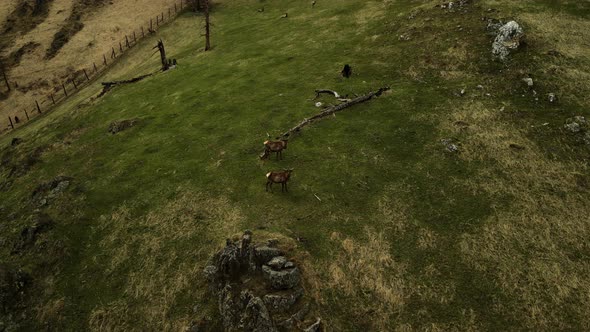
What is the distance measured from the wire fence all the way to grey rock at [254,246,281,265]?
175ft

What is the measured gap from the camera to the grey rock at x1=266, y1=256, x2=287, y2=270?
66.7ft

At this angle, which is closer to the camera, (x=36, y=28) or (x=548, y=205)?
(x=548, y=205)

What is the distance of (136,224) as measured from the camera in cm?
2727

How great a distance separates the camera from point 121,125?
41875mm

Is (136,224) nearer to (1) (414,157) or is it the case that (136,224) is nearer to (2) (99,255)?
(2) (99,255)

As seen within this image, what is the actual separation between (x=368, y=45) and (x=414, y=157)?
21.8 meters

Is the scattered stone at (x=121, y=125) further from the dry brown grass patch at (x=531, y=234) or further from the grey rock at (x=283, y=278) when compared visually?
the dry brown grass patch at (x=531, y=234)

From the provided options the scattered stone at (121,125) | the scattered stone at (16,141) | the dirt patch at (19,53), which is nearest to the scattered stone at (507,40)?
the scattered stone at (121,125)

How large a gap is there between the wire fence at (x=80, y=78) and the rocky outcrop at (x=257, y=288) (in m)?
52.3

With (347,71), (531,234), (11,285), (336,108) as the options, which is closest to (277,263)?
(531,234)

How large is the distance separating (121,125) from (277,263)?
28.7 metres

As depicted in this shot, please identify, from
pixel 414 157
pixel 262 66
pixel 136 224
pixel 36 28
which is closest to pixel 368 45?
pixel 262 66

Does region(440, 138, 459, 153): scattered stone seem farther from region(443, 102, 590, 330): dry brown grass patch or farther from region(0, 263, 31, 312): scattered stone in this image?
region(0, 263, 31, 312): scattered stone

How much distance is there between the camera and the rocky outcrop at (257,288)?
732 inches
